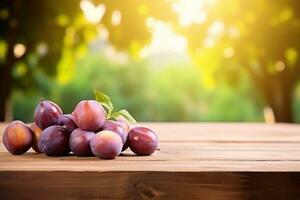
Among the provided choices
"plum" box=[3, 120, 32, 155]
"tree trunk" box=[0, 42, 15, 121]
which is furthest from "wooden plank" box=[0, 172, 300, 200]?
"tree trunk" box=[0, 42, 15, 121]

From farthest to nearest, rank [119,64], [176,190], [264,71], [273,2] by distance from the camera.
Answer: [119,64]
[264,71]
[273,2]
[176,190]

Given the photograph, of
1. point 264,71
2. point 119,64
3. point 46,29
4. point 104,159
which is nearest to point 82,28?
point 46,29

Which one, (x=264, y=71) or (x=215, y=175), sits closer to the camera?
(x=215, y=175)

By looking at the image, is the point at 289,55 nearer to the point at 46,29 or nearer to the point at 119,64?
the point at 46,29

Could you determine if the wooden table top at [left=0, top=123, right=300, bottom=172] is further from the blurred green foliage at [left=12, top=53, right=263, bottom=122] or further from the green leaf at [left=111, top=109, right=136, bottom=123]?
the blurred green foliage at [left=12, top=53, right=263, bottom=122]

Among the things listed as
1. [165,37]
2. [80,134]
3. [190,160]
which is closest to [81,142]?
[80,134]

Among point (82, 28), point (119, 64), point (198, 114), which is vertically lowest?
point (198, 114)

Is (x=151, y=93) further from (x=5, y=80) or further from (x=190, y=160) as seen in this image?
(x=190, y=160)
